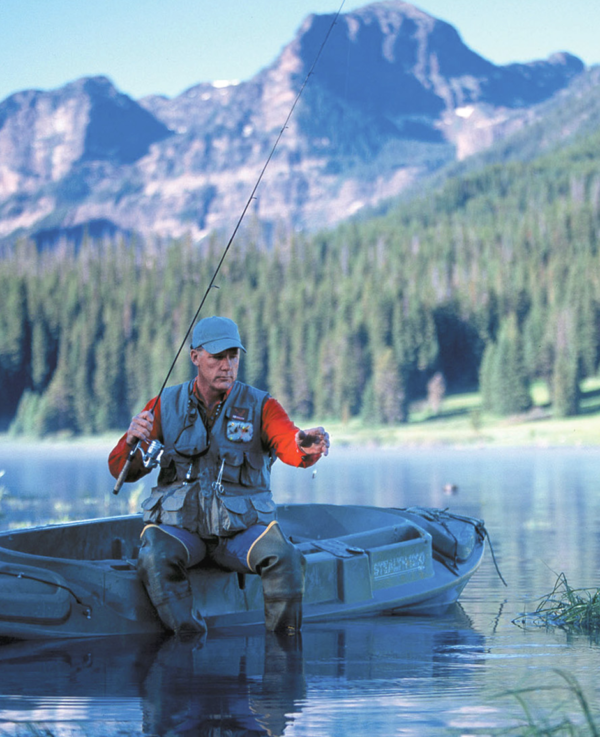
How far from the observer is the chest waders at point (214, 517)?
20.0ft

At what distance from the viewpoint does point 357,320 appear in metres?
88.1

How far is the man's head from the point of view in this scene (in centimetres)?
628

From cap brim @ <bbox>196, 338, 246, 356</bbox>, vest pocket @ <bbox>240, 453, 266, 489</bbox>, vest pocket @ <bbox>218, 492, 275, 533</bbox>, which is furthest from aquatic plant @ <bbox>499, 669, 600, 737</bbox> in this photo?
cap brim @ <bbox>196, 338, 246, 356</bbox>

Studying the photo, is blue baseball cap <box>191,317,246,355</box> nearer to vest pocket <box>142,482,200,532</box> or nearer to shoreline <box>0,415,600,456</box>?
vest pocket <box>142,482,200,532</box>

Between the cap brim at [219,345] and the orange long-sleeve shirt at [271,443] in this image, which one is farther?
the cap brim at [219,345]

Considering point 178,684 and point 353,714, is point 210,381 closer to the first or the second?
point 178,684

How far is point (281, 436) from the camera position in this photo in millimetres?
6277

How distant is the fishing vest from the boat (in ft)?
1.17

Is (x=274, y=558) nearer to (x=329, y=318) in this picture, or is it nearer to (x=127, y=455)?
(x=127, y=455)

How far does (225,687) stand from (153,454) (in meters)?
1.42

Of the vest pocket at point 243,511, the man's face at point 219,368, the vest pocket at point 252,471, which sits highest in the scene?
the man's face at point 219,368

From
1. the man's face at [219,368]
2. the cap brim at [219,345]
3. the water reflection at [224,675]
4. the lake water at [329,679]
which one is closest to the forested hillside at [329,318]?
the lake water at [329,679]

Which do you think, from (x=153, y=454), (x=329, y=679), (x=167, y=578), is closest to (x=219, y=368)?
(x=153, y=454)

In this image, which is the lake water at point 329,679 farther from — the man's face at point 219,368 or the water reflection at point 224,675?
the man's face at point 219,368
